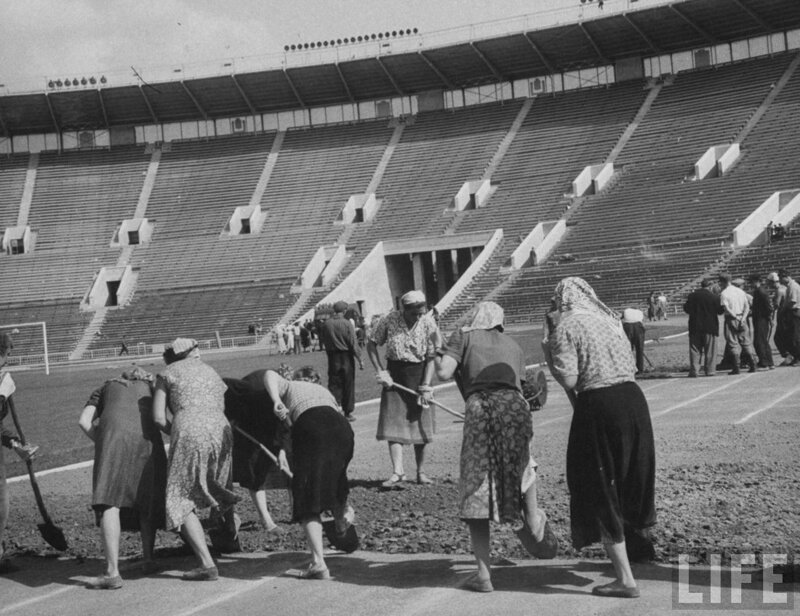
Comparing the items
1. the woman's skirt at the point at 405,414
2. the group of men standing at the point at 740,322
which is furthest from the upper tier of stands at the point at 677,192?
the woman's skirt at the point at 405,414

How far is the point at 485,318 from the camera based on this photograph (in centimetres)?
644

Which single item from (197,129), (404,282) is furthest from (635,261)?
(197,129)

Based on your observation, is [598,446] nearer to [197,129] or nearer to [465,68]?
[465,68]

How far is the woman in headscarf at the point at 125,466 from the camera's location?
689 cm

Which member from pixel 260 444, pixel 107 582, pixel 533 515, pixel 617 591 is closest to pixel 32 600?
pixel 107 582

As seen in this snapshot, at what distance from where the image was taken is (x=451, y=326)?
4184cm

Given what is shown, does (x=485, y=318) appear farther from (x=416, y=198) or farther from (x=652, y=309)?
(x=416, y=198)

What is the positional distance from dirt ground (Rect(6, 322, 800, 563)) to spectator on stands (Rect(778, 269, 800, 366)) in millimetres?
6689

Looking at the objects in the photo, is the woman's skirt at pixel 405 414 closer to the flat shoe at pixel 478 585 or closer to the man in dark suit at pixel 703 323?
the flat shoe at pixel 478 585

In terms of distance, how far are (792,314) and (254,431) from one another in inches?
517

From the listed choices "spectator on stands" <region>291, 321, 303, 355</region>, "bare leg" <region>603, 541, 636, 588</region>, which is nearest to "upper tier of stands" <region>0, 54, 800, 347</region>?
"spectator on stands" <region>291, 321, 303, 355</region>

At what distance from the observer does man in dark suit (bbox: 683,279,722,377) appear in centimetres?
1761

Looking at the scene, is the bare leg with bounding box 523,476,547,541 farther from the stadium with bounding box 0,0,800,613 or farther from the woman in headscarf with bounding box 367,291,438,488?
the stadium with bounding box 0,0,800,613

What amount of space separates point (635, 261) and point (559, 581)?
3644 centimetres
